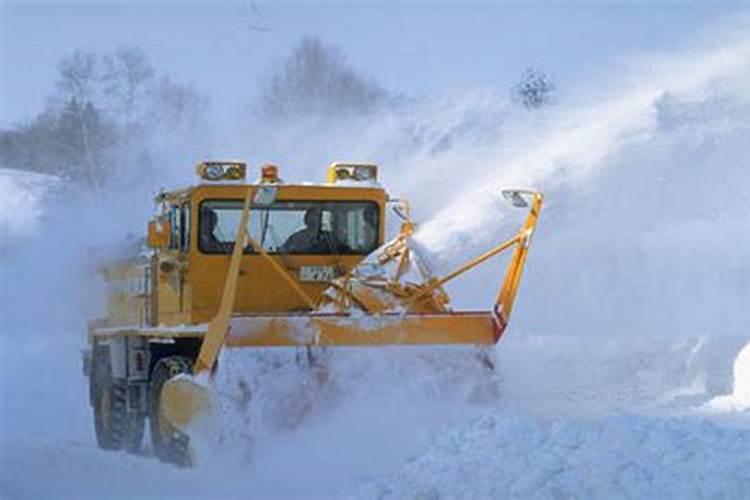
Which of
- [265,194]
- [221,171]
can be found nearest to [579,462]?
[265,194]

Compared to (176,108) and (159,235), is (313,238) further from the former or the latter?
(176,108)

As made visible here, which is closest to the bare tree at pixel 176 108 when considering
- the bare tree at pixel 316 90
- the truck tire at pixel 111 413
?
the bare tree at pixel 316 90

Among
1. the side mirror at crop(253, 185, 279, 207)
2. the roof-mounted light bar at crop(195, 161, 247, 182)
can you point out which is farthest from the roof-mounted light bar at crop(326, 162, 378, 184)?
the side mirror at crop(253, 185, 279, 207)

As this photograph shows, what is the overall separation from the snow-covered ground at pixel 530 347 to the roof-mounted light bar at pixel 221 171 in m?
2.20

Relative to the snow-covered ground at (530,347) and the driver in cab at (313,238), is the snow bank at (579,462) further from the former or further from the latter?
the driver in cab at (313,238)

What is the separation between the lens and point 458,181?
20172 mm

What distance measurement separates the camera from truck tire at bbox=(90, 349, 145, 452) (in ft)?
38.9

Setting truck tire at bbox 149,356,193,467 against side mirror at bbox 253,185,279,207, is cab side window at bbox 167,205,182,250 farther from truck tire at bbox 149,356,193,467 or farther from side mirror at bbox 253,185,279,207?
side mirror at bbox 253,185,279,207

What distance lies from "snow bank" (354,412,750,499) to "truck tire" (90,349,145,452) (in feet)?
15.8

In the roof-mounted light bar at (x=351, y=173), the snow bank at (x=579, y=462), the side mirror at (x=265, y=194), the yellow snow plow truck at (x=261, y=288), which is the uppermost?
the roof-mounted light bar at (x=351, y=173)

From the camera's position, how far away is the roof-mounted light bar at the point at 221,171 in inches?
436

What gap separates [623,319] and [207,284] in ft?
33.0

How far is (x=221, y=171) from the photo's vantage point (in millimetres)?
11133

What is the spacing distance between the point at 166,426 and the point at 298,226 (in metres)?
1.99
